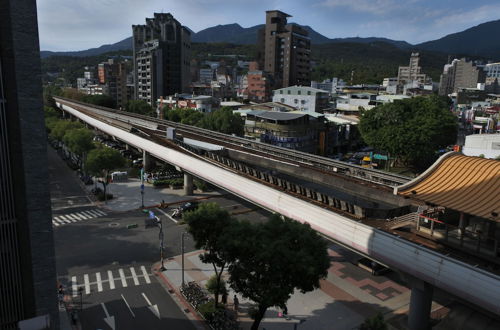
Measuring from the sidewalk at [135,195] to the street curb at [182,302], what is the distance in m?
20.1

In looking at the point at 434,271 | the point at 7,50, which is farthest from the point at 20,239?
the point at 434,271

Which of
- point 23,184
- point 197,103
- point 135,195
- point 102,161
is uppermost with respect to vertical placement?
point 197,103

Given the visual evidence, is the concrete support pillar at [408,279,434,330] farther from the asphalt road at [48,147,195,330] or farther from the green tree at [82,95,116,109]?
the green tree at [82,95,116,109]

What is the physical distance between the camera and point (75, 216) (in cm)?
4906

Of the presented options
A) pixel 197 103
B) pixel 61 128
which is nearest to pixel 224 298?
pixel 61 128

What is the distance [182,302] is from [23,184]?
54.2ft

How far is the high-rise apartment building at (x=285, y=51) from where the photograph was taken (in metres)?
183

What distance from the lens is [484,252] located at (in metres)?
23.0

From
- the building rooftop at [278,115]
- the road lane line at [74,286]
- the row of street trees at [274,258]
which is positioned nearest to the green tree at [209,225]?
the row of street trees at [274,258]

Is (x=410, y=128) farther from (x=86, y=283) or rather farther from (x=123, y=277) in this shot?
(x=86, y=283)

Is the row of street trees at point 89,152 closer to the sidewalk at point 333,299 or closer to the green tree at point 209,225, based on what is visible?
the sidewalk at point 333,299

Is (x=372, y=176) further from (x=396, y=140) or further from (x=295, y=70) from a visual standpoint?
(x=295, y=70)

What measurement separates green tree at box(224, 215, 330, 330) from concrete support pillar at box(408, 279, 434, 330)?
8.73m

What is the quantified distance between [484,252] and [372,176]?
18.3 metres
